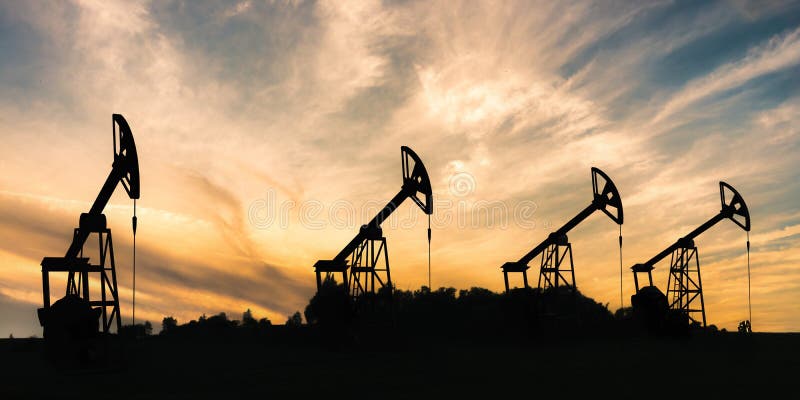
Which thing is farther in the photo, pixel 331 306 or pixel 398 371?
pixel 331 306

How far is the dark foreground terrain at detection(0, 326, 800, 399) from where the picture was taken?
21.0 m

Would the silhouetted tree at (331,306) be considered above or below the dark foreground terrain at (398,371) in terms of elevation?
above

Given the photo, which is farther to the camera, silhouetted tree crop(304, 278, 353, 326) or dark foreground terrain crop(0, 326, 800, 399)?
silhouetted tree crop(304, 278, 353, 326)

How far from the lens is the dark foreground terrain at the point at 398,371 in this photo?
2098 cm

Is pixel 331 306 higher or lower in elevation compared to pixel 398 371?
higher

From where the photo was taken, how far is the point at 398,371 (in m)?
26.8

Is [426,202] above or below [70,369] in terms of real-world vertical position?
above

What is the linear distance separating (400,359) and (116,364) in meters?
12.1

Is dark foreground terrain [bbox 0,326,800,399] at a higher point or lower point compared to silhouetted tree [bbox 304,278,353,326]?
lower

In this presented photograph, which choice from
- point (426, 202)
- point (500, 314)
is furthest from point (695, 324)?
point (426, 202)

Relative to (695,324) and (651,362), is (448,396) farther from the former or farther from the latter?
(695,324)

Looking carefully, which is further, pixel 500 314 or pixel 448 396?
pixel 500 314

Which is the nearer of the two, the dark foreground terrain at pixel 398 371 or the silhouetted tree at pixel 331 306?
the dark foreground terrain at pixel 398 371

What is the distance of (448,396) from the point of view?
19.7 metres
